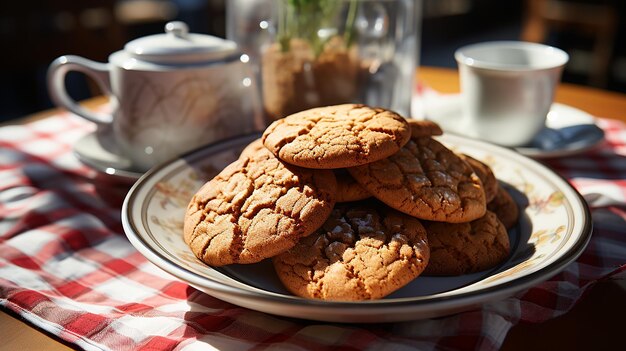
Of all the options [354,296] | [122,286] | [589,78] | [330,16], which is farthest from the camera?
[589,78]

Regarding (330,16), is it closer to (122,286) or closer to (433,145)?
(433,145)

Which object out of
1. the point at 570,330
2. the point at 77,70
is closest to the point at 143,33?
the point at 77,70

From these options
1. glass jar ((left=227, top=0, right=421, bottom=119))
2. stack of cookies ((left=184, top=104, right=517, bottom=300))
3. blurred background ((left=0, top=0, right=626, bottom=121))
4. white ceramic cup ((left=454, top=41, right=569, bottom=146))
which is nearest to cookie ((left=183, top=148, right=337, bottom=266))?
stack of cookies ((left=184, top=104, right=517, bottom=300))

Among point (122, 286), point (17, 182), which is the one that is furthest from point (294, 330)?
point (17, 182)

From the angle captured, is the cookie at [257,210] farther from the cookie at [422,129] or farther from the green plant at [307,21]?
the green plant at [307,21]

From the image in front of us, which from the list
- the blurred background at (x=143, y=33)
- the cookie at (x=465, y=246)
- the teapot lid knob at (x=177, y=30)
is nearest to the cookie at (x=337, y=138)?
the cookie at (x=465, y=246)

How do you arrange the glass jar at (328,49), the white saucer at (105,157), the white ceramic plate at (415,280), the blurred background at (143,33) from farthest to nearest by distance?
the blurred background at (143,33) < the glass jar at (328,49) < the white saucer at (105,157) < the white ceramic plate at (415,280)
